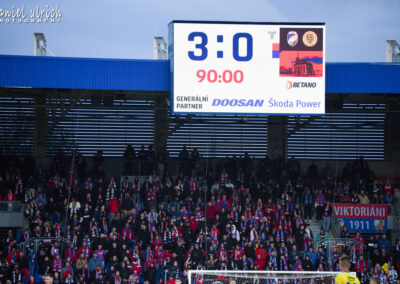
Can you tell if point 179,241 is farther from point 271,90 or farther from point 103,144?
point 103,144

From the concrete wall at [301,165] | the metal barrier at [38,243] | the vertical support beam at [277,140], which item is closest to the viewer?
the metal barrier at [38,243]

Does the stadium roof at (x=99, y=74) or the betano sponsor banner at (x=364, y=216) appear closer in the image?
the stadium roof at (x=99, y=74)

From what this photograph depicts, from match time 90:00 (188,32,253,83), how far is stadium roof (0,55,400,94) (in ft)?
4.71

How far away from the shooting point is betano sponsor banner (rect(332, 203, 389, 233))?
101 ft

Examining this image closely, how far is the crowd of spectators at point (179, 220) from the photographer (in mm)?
26344

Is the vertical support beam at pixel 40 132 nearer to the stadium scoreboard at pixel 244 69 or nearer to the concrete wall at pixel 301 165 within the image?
the concrete wall at pixel 301 165

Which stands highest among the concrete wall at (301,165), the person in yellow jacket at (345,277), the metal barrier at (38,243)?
the concrete wall at (301,165)

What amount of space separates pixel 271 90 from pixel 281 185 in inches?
222

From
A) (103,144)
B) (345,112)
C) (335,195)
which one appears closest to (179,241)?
(335,195)

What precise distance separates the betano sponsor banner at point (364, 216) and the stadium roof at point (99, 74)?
5.16 metres

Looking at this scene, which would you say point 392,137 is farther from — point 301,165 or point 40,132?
point 40,132

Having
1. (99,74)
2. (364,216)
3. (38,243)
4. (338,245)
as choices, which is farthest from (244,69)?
(38,243)

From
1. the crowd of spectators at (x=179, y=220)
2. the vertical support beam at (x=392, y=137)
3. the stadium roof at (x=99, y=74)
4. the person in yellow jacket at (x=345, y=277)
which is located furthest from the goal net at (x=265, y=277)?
the vertical support beam at (x=392, y=137)

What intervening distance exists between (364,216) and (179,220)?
26.7 ft
